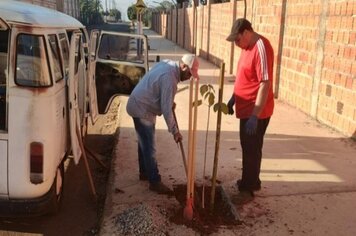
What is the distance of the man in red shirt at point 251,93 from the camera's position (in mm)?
4020

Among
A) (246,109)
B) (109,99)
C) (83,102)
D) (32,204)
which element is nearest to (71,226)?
(32,204)

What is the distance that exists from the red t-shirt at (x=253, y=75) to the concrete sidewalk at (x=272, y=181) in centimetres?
73

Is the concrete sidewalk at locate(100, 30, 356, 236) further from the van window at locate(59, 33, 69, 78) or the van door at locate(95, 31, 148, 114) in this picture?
the van window at locate(59, 33, 69, 78)

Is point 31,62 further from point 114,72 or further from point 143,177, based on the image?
point 114,72

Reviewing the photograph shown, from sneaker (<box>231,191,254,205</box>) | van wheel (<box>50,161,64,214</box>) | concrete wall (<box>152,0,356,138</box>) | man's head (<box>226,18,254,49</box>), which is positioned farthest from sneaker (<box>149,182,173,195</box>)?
concrete wall (<box>152,0,356,138</box>)

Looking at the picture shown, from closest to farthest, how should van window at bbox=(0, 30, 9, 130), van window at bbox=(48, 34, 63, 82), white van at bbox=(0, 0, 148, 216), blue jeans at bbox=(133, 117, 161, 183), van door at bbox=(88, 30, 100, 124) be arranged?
white van at bbox=(0, 0, 148, 216), van window at bbox=(0, 30, 9, 130), van window at bbox=(48, 34, 63, 82), blue jeans at bbox=(133, 117, 161, 183), van door at bbox=(88, 30, 100, 124)

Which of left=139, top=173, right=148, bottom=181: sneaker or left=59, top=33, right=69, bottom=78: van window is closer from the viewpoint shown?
left=59, top=33, right=69, bottom=78: van window

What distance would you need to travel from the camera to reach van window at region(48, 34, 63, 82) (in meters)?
3.79

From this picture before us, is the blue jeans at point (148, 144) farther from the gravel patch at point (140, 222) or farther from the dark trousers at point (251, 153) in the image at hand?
the dark trousers at point (251, 153)

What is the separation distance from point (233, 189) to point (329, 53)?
12.3 ft

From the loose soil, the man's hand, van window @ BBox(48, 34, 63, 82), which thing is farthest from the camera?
the man's hand

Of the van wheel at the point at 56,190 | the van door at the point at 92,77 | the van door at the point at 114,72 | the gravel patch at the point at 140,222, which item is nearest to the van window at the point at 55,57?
the van wheel at the point at 56,190

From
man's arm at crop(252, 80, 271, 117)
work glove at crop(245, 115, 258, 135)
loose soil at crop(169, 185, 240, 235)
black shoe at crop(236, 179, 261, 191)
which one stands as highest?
man's arm at crop(252, 80, 271, 117)

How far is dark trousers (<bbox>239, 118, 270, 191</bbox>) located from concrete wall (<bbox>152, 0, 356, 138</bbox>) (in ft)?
9.24
